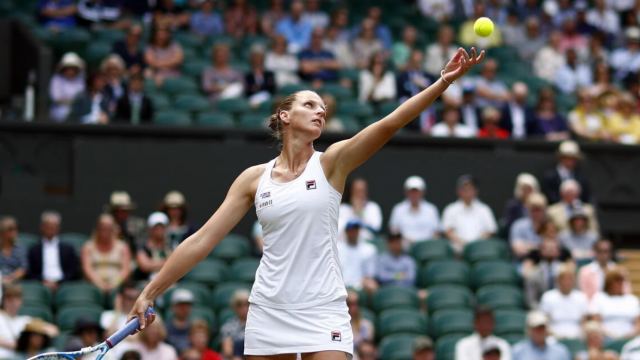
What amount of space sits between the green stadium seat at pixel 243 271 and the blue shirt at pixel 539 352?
2795 millimetres

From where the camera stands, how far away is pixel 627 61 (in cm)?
2083

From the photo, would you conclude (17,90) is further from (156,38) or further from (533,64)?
(533,64)

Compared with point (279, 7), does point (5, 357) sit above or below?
below

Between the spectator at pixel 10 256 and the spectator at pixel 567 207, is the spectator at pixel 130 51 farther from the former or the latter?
the spectator at pixel 567 207

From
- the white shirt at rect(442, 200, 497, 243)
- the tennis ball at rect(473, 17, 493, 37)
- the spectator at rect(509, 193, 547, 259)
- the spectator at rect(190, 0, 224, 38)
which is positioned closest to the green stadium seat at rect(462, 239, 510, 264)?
the spectator at rect(509, 193, 547, 259)

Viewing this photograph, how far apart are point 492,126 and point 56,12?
18.8ft

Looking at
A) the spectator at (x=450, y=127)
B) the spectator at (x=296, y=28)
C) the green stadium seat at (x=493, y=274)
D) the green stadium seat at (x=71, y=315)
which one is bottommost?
the green stadium seat at (x=71, y=315)

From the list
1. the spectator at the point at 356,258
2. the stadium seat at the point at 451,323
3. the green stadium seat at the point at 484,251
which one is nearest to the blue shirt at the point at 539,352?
the stadium seat at the point at 451,323

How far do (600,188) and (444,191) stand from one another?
2207mm

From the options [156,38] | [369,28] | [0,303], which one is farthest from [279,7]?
[0,303]

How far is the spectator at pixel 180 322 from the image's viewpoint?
42.8ft

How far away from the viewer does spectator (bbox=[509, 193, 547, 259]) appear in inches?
608

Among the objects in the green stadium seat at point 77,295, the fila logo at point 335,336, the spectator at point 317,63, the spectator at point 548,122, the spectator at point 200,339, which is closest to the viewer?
the fila logo at point 335,336

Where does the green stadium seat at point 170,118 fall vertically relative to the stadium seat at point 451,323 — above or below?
above
